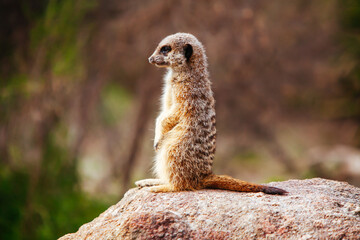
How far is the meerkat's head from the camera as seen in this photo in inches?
97.5

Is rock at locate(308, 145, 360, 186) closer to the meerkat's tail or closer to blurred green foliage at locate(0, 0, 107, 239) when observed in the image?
blurred green foliage at locate(0, 0, 107, 239)

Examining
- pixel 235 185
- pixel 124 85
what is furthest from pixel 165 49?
pixel 124 85

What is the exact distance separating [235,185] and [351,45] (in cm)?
548

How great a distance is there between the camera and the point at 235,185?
2.23 meters

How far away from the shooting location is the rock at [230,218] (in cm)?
183

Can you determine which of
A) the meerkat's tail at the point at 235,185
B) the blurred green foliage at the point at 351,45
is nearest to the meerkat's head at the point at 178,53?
the meerkat's tail at the point at 235,185

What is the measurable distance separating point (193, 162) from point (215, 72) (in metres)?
3.63

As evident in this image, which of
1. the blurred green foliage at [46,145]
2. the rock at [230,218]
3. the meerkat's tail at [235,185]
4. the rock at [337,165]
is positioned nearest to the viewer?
the rock at [230,218]

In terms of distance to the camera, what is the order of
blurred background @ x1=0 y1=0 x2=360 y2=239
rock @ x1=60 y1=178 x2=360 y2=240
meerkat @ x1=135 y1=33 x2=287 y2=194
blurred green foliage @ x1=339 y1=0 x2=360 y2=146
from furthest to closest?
blurred green foliage @ x1=339 y1=0 x2=360 y2=146
blurred background @ x1=0 y1=0 x2=360 y2=239
meerkat @ x1=135 y1=33 x2=287 y2=194
rock @ x1=60 y1=178 x2=360 y2=240

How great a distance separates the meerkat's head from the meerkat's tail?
70cm

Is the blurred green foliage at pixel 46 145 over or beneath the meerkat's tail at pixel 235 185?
over

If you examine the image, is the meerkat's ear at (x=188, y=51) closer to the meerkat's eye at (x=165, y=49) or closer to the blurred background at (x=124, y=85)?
the meerkat's eye at (x=165, y=49)

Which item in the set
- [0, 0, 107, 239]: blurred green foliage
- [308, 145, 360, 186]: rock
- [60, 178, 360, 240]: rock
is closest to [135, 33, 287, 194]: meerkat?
[60, 178, 360, 240]: rock

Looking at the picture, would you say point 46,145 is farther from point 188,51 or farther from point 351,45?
point 351,45
